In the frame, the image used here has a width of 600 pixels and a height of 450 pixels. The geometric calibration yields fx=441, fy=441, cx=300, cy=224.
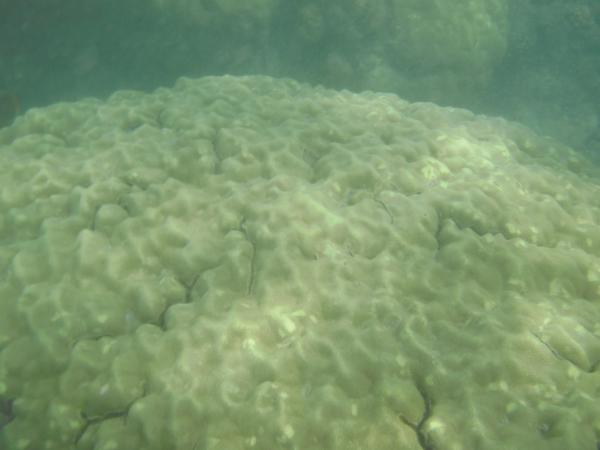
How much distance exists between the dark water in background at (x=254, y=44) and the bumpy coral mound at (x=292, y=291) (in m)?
4.91

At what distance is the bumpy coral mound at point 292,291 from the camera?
2385 mm

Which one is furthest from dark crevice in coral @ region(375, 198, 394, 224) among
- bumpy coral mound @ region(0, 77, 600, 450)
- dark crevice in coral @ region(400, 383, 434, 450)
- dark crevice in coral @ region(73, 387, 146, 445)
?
dark crevice in coral @ region(73, 387, 146, 445)

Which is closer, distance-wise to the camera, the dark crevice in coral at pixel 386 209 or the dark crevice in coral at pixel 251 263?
the dark crevice in coral at pixel 251 263

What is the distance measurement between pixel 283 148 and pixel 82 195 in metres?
1.76

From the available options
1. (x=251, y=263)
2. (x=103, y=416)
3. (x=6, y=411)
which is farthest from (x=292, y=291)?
(x=6, y=411)

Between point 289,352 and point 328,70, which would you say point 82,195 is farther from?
point 328,70

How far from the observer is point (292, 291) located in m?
2.89

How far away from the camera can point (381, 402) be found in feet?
7.93

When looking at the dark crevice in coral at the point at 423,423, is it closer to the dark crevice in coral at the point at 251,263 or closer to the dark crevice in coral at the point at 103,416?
the dark crevice in coral at the point at 251,263

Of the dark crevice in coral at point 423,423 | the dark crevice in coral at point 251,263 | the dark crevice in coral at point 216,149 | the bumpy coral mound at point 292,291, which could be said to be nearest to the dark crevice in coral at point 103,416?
the bumpy coral mound at point 292,291

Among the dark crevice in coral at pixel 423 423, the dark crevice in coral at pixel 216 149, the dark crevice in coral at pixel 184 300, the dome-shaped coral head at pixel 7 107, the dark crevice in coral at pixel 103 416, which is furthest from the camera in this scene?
the dome-shaped coral head at pixel 7 107

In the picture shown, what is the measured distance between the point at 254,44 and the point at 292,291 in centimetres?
767

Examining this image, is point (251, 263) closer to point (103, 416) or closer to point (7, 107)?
point (103, 416)

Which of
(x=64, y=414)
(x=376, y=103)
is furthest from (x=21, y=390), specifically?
(x=376, y=103)
